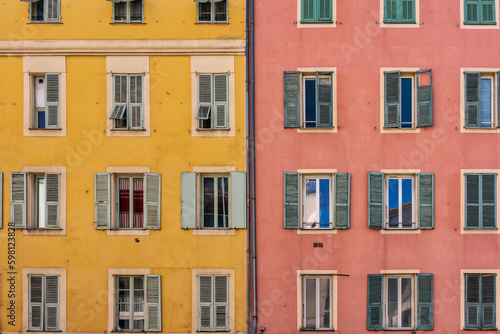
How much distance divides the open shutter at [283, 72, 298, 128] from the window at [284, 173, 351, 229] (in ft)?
5.58

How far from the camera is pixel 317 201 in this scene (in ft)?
53.1

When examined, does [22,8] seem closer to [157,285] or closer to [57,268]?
[57,268]

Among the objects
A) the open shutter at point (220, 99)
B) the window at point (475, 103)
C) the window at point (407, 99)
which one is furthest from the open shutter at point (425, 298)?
the open shutter at point (220, 99)

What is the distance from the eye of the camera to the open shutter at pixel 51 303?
15.9m

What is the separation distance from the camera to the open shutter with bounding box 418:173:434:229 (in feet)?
51.9

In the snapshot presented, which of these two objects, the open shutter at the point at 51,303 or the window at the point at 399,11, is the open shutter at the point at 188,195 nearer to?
the open shutter at the point at 51,303

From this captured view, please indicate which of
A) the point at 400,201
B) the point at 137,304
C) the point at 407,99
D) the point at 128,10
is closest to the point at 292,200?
the point at 400,201

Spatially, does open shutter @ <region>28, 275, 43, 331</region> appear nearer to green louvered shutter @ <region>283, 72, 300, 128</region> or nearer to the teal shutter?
the teal shutter

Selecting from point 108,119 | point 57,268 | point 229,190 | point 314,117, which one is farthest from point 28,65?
point 314,117

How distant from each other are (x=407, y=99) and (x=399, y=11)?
2.64 metres

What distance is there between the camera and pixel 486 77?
16.3 meters

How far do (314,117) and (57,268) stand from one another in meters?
8.84

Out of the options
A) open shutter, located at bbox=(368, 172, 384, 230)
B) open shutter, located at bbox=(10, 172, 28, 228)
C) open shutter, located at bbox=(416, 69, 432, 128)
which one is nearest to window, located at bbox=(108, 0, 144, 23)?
open shutter, located at bbox=(10, 172, 28, 228)

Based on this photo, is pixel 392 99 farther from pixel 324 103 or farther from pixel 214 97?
pixel 214 97
